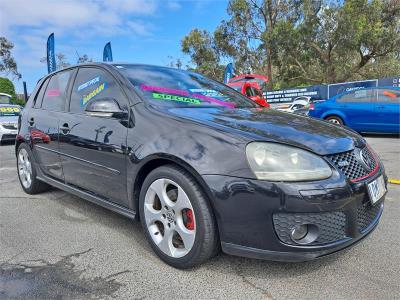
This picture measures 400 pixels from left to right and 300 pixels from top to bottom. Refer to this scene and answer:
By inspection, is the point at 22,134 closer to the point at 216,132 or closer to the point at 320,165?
the point at 216,132

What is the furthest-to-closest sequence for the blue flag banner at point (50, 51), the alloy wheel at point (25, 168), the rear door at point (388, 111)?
the blue flag banner at point (50, 51) → the rear door at point (388, 111) → the alloy wheel at point (25, 168)

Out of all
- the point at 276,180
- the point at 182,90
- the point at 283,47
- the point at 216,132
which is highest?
the point at 283,47

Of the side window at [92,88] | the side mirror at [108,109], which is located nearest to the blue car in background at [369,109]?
the side window at [92,88]

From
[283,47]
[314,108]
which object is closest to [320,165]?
[314,108]

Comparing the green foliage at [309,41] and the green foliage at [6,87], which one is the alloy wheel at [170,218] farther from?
the green foliage at [6,87]

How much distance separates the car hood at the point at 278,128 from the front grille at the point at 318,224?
39cm

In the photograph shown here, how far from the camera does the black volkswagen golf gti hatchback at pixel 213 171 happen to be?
7.04 ft

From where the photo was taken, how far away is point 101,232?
3.25 meters

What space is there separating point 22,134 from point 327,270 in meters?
3.70

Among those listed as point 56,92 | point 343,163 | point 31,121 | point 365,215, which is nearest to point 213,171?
point 343,163

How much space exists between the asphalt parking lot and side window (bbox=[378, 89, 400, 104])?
6996mm

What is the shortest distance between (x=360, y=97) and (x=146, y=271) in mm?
9052

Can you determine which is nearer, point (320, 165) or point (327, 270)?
point (320, 165)

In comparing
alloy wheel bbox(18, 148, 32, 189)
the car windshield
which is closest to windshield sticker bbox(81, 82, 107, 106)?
the car windshield
